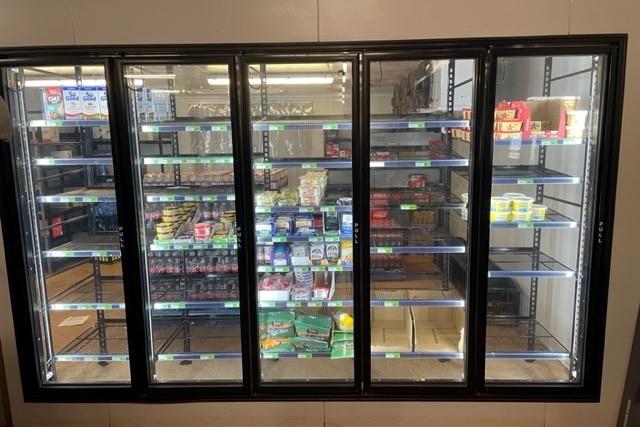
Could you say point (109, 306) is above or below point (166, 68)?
below

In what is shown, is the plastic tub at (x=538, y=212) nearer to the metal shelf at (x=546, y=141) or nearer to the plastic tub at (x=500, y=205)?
the plastic tub at (x=500, y=205)

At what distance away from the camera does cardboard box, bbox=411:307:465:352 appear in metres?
2.88

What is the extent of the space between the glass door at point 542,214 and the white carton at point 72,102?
7.76 feet

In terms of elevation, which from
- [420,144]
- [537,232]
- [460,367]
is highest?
[420,144]

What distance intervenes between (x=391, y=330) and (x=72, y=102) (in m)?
2.48

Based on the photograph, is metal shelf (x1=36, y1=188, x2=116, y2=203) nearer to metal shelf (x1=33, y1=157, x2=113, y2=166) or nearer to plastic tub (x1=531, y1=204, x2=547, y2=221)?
metal shelf (x1=33, y1=157, x2=113, y2=166)

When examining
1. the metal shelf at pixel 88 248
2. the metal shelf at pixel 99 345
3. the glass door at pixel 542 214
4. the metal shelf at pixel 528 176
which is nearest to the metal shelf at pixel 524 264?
the glass door at pixel 542 214

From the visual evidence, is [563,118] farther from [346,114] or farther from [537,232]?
[346,114]

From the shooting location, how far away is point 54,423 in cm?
273

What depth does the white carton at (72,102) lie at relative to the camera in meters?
2.58

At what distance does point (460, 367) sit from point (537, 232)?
3.40 feet

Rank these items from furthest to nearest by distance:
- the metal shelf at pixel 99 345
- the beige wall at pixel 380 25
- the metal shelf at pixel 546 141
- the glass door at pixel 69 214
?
the metal shelf at pixel 99 345 → the glass door at pixel 69 214 → the metal shelf at pixel 546 141 → the beige wall at pixel 380 25

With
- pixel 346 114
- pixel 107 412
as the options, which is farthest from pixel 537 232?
pixel 107 412

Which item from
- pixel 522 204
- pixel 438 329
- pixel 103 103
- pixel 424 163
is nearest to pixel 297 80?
pixel 424 163
